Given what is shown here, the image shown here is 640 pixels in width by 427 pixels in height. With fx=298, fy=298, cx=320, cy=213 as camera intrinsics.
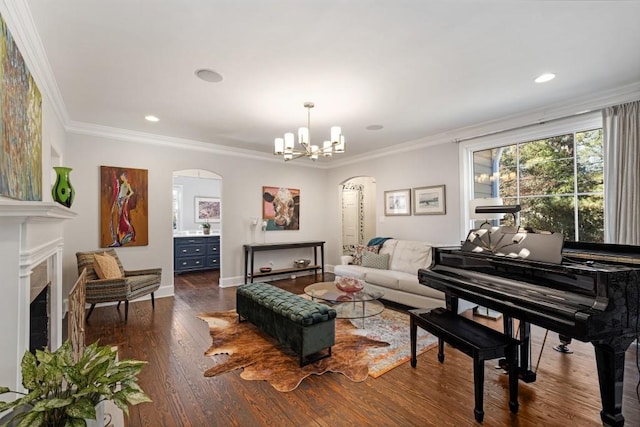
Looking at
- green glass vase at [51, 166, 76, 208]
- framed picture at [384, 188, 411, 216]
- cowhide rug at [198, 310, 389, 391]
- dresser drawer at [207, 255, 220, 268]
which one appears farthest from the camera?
dresser drawer at [207, 255, 220, 268]

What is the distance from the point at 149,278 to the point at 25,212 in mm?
3234

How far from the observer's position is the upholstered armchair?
371 centimetres

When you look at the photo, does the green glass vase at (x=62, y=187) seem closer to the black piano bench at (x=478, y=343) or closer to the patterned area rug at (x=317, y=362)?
the patterned area rug at (x=317, y=362)

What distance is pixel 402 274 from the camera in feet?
14.8

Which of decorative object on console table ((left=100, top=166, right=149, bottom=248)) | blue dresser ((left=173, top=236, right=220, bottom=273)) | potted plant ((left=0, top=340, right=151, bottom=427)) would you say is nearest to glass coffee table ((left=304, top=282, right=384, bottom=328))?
potted plant ((left=0, top=340, right=151, bottom=427))

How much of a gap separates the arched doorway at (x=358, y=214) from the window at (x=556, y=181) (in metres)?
3.39

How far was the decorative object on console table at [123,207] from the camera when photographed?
4508 millimetres

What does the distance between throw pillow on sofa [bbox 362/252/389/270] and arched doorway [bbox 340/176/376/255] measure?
7.34ft

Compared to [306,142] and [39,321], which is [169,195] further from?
[39,321]

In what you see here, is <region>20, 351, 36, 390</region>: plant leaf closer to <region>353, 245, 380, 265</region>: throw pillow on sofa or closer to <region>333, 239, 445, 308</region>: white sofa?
<region>333, 239, 445, 308</region>: white sofa

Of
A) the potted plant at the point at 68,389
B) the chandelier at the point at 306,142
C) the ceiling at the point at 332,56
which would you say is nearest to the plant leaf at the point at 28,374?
the potted plant at the point at 68,389

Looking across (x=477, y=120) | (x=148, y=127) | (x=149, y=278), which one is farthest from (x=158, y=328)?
(x=477, y=120)

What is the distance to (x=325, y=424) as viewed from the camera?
1923 millimetres

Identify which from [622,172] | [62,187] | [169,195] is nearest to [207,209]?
[169,195]
